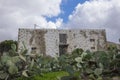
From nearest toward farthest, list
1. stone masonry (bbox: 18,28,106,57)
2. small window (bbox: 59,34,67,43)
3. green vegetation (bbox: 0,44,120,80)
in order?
green vegetation (bbox: 0,44,120,80)
stone masonry (bbox: 18,28,106,57)
small window (bbox: 59,34,67,43)

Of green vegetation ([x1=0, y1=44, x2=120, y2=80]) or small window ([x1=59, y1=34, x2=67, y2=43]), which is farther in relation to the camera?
A: small window ([x1=59, y1=34, x2=67, y2=43])

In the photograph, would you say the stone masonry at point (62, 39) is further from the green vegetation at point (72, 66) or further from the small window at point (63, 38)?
the green vegetation at point (72, 66)

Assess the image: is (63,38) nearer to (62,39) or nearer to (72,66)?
(62,39)

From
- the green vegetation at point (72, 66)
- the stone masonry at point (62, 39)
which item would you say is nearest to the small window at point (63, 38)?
the stone masonry at point (62, 39)

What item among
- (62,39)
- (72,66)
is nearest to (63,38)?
(62,39)

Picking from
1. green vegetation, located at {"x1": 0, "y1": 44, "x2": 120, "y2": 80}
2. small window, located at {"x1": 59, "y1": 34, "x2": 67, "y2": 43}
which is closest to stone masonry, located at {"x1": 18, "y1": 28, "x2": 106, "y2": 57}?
small window, located at {"x1": 59, "y1": 34, "x2": 67, "y2": 43}

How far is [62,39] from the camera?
4694 cm

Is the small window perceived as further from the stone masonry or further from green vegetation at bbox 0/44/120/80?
green vegetation at bbox 0/44/120/80

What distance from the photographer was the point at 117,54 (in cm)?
502

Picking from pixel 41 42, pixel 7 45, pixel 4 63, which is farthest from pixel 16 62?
pixel 7 45

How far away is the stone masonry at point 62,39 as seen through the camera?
4591 centimetres

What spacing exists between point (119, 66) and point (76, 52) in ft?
3.89

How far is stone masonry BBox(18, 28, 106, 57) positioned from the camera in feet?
151

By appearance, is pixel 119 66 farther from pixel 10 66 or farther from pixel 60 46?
pixel 60 46
